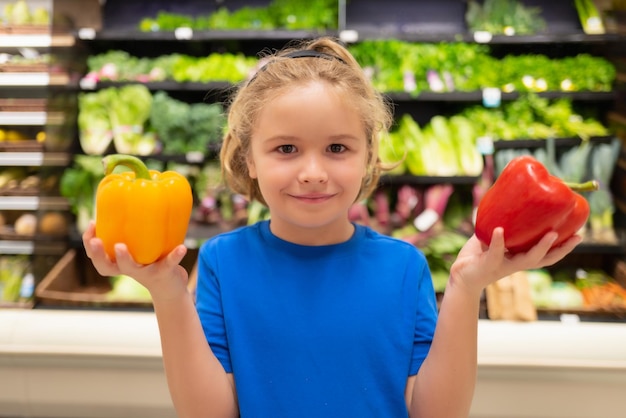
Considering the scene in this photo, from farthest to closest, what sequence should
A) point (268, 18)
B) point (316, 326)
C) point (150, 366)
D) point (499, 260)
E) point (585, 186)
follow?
point (268, 18) → point (150, 366) → point (316, 326) → point (585, 186) → point (499, 260)

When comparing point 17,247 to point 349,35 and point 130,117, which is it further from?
point 349,35

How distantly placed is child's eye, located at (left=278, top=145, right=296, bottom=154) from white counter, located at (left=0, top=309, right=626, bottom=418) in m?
1.71

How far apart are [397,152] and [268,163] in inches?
102

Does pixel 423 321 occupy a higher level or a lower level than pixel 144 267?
lower

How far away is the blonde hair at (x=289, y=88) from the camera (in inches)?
47.4

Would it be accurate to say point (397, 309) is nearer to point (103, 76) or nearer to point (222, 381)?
point (222, 381)

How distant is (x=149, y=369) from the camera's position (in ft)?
8.33

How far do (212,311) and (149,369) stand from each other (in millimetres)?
1488

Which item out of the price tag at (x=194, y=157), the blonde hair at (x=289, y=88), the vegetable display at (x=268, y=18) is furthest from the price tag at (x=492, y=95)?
the blonde hair at (x=289, y=88)

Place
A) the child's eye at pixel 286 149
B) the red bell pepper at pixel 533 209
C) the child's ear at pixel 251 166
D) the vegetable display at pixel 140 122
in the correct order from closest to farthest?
the red bell pepper at pixel 533 209 → the child's eye at pixel 286 149 → the child's ear at pixel 251 166 → the vegetable display at pixel 140 122

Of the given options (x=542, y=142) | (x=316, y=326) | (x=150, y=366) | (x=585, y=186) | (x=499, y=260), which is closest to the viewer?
(x=499, y=260)

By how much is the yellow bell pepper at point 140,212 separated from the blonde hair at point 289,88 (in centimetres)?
27

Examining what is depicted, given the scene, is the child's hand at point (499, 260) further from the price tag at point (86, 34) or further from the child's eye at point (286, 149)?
the price tag at point (86, 34)

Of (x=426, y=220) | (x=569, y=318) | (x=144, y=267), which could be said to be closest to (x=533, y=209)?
(x=144, y=267)
